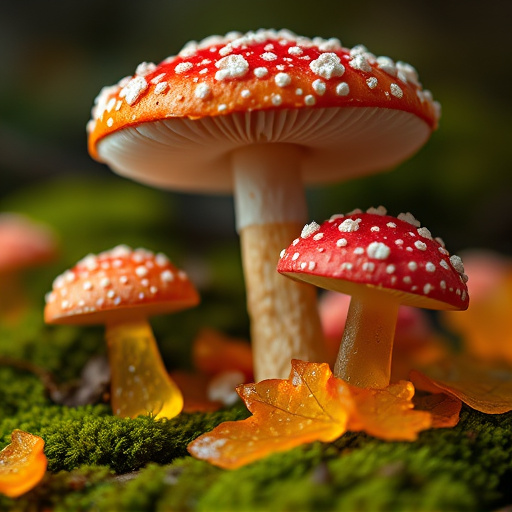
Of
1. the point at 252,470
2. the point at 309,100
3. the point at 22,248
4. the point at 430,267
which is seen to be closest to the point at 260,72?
the point at 309,100

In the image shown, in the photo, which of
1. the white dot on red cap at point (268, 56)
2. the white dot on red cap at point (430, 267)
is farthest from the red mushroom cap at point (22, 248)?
the white dot on red cap at point (430, 267)

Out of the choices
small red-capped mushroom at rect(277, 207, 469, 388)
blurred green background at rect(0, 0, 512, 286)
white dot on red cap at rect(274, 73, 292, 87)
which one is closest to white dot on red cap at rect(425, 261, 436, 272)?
small red-capped mushroom at rect(277, 207, 469, 388)

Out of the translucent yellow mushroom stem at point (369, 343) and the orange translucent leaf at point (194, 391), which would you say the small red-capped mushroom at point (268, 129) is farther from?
the translucent yellow mushroom stem at point (369, 343)

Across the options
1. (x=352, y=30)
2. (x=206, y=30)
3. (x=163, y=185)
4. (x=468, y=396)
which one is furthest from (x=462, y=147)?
(x=468, y=396)

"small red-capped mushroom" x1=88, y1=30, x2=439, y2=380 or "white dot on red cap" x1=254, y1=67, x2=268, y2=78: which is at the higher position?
"white dot on red cap" x1=254, y1=67, x2=268, y2=78

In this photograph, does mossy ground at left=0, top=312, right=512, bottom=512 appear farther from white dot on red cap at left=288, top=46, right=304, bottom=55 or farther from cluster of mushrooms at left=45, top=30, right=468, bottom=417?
white dot on red cap at left=288, top=46, right=304, bottom=55

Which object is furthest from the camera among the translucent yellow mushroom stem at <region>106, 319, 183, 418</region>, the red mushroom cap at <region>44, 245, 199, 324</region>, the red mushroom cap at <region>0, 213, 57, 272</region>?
the red mushroom cap at <region>0, 213, 57, 272</region>

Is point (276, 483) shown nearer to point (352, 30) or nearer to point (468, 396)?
point (468, 396)
